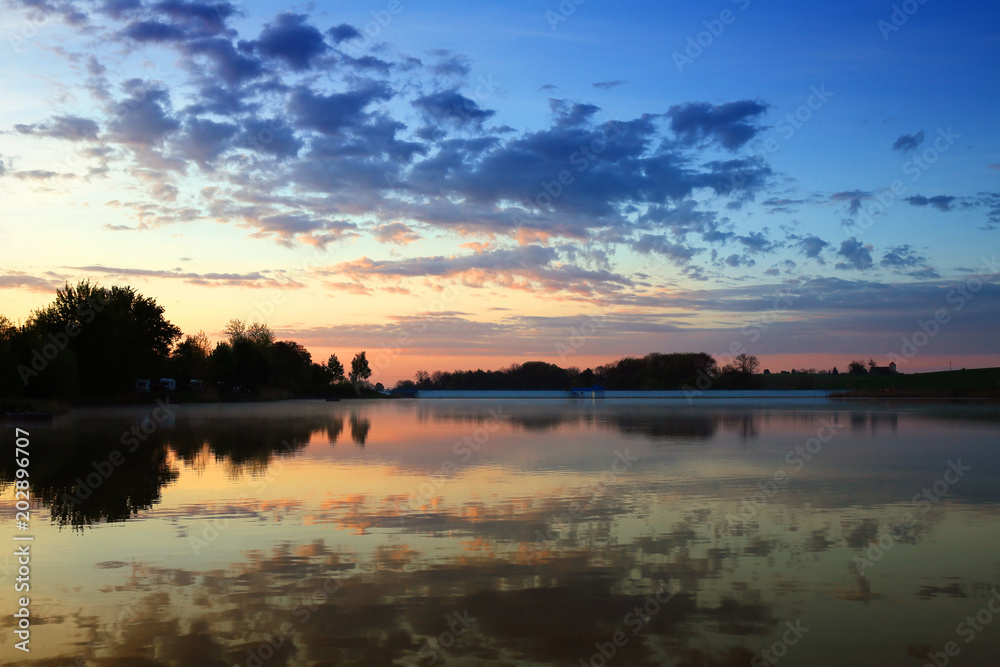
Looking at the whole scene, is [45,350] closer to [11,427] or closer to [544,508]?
[11,427]

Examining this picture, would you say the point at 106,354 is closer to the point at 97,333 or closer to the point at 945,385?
the point at 97,333

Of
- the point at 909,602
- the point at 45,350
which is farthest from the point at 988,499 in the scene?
the point at 45,350

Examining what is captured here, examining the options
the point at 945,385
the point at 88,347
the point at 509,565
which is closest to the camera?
the point at 509,565

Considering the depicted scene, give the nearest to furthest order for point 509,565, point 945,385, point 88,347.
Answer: point 509,565 → point 88,347 → point 945,385

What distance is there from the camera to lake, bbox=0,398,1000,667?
7.71m

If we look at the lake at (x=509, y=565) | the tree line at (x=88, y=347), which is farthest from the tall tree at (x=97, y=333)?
the lake at (x=509, y=565)

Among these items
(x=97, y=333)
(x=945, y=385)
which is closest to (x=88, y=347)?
(x=97, y=333)

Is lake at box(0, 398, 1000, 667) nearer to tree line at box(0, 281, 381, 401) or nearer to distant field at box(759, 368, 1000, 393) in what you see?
tree line at box(0, 281, 381, 401)

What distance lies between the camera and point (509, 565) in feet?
35.9

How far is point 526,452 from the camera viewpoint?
95.0 ft

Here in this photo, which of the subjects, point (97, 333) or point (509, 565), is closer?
point (509, 565)

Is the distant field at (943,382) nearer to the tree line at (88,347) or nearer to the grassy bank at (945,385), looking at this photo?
the grassy bank at (945,385)

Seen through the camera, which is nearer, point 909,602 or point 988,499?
point 909,602

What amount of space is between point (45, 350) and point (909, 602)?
70.5 meters
